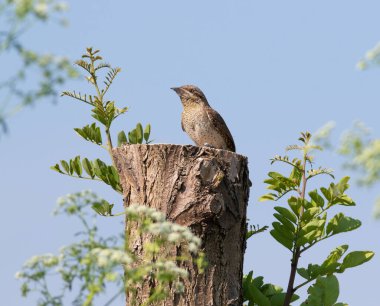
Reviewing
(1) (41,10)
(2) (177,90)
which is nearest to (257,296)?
(2) (177,90)

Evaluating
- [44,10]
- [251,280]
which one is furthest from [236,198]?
[44,10]

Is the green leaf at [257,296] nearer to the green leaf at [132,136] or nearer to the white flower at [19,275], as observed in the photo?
the green leaf at [132,136]

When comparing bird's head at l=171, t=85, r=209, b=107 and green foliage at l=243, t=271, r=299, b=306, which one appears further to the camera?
bird's head at l=171, t=85, r=209, b=107

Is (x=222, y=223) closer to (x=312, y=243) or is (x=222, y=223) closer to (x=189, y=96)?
(x=312, y=243)

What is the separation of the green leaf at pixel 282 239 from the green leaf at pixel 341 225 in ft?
1.12

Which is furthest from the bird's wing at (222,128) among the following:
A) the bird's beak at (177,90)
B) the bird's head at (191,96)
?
the bird's beak at (177,90)

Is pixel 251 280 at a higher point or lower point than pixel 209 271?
higher

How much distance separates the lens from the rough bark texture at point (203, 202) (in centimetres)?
569

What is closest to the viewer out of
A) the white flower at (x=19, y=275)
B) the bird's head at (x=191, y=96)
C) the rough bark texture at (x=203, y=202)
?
the white flower at (x=19, y=275)

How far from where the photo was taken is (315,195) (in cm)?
663

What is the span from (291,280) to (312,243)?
37 centimetres

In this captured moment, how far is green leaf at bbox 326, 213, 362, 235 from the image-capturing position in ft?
21.7

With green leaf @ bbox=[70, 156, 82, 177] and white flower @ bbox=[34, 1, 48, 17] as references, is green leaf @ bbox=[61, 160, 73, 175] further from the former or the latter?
white flower @ bbox=[34, 1, 48, 17]

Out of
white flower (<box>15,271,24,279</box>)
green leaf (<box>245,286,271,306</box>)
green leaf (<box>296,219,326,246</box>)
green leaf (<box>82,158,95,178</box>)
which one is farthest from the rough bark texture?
white flower (<box>15,271,24,279</box>)
